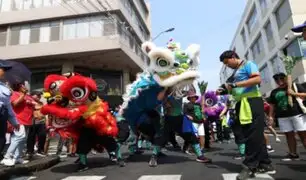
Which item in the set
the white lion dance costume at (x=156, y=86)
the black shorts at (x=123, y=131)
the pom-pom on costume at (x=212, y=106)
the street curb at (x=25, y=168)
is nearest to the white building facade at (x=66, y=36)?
the pom-pom on costume at (x=212, y=106)

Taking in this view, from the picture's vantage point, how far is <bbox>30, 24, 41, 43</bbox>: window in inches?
928

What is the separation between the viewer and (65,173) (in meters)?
5.54

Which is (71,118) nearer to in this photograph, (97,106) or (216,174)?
(97,106)

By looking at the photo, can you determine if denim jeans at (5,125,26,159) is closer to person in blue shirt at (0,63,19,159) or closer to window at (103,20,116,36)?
person in blue shirt at (0,63,19,159)

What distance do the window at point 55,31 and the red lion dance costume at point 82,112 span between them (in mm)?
18560

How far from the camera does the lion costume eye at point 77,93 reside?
557 centimetres

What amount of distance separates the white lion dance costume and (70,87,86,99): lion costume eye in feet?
4.47

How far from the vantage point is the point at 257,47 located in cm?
3416

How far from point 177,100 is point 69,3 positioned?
1964 centimetres

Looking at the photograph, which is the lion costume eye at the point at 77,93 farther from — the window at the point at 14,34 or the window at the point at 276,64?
the window at the point at 276,64

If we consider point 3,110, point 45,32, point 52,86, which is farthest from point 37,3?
point 3,110

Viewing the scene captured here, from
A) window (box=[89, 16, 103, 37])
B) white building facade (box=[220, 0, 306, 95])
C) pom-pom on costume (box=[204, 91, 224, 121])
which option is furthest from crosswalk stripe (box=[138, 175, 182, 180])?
window (box=[89, 16, 103, 37])

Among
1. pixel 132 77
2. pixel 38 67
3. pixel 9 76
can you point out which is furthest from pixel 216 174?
pixel 132 77

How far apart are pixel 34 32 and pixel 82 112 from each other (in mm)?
20537
